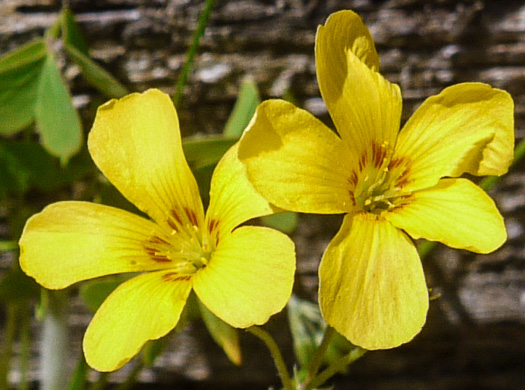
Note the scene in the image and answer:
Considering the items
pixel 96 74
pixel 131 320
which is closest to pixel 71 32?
pixel 96 74

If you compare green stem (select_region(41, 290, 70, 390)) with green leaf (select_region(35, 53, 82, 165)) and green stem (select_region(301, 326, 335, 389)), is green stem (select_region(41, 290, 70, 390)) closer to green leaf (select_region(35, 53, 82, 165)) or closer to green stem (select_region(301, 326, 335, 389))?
green leaf (select_region(35, 53, 82, 165))

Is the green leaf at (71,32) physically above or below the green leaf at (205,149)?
above

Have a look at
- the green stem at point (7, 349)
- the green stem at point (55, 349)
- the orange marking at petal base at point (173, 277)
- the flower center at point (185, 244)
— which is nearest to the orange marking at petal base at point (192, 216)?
the flower center at point (185, 244)

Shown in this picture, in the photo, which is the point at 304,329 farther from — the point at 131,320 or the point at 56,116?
the point at 56,116

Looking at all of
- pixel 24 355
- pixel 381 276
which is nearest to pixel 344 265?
pixel 381 276

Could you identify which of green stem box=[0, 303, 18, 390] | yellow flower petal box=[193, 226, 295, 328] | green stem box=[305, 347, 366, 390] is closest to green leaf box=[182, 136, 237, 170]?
yellow flower petal box=[193, 226, 295, 328]

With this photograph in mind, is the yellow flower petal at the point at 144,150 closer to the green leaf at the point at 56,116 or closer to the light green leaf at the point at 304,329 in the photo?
the green leaf at the point at 56,116
